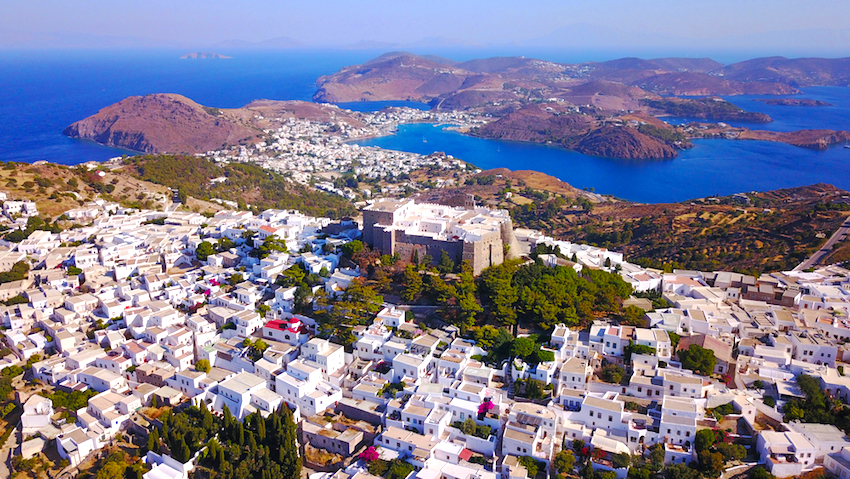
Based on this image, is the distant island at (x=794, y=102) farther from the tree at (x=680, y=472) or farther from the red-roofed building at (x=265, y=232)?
the tree at (x=680, y=472)

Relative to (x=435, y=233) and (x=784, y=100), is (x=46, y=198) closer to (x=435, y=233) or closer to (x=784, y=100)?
(x=435, y=233)

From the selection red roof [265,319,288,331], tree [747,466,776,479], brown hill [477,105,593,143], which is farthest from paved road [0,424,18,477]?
brown hill [477,105,593,143]

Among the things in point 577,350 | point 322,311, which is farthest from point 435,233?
point 577,350

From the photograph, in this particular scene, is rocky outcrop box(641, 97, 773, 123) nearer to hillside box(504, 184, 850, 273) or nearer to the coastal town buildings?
hillside box(504, 184, 850, 273)

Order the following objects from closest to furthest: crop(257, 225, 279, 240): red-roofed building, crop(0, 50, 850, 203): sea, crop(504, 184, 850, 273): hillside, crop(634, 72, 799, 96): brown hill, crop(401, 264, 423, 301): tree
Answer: crop(401, 264, 423, 301): tree, crop(257, 225, 279, 240): red-roofed building, crop(504, 184, 850, 273): hillside, crop(0, 50, 850, 203): sea, crop(634, 72, 799, 96): brown hill

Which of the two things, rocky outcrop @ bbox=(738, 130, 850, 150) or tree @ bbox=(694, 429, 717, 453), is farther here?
rocky outcrop @ bbox=(738, 130, 850, 150)

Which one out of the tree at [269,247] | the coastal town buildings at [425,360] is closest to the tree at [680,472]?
the coastal town buildings at [425,360]

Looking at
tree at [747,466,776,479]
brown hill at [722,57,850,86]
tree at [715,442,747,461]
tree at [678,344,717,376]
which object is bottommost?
Result: tree at [747,466,776,479]
